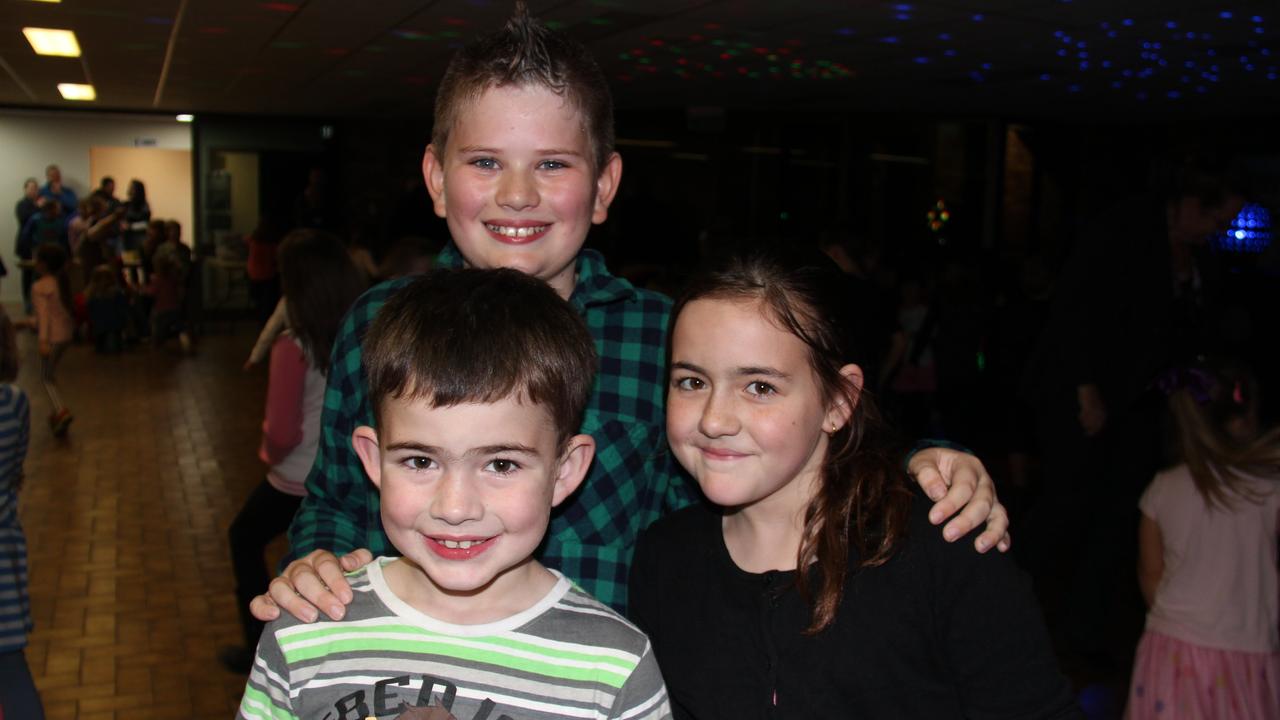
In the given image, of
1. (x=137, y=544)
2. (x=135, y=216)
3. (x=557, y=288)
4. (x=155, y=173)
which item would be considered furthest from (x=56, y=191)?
(x=557, y=288)

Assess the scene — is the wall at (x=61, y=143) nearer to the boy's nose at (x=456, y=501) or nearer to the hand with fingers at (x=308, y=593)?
the hand with fingers at (x=308, y=593)

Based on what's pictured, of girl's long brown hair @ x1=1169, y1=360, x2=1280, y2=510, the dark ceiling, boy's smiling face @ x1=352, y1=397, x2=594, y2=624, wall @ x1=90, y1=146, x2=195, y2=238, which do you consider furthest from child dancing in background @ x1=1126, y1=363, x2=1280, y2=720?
wall @ x1=90, y1=146, x2=195, y2=238

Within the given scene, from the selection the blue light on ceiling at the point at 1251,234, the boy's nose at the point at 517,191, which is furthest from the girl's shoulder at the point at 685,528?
the blue light on ceiling at the point at 1251,234

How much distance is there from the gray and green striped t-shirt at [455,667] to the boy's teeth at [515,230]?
52cm

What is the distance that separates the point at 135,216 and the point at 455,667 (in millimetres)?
13925

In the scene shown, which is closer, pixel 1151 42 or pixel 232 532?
pixel 232 532

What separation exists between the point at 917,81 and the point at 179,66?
19.2ft

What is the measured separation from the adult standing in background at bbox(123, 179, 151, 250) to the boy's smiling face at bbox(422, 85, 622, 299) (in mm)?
13323

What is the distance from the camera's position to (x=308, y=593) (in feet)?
4.07

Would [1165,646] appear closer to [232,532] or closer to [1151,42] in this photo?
[232,532]

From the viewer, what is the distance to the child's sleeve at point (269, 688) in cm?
122

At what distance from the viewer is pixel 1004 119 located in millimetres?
12305

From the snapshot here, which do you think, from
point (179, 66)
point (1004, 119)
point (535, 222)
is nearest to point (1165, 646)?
point (535, 222)

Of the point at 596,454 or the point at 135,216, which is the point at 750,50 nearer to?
the point at 596,454
